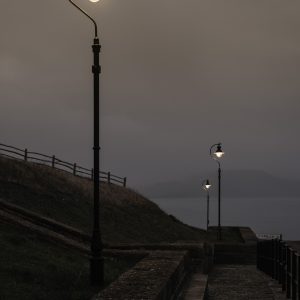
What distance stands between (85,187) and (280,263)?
26.3 meters

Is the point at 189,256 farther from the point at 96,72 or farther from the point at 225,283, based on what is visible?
the point at 96,72

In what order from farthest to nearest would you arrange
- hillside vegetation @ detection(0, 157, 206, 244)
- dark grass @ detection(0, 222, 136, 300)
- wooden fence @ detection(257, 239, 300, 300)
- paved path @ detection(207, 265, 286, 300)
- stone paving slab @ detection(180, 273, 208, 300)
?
hillside vegetation @ detection(0, 157, 206, 244) → paved path @ detection(207, 265, 286, 300) → wooden fence @ detection(257, 239, 300, 300) → stone paving slab @ detection(180, 273, 208, 300) → dark grass @ detection(0, 222, 136, 300)

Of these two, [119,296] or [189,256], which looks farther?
[189,256]

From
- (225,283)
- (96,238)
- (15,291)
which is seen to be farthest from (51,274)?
(225,283)

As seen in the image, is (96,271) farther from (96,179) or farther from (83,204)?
(83,204)

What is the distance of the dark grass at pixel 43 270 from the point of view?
26.3 ft

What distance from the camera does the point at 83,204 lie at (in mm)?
33250

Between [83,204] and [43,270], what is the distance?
23.8 m

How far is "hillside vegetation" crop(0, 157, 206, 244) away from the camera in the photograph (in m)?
28.4

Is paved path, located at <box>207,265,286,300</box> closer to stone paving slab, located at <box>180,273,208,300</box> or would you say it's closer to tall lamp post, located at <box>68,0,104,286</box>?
stone paving slab, located at <box>180,273,208,300</box>

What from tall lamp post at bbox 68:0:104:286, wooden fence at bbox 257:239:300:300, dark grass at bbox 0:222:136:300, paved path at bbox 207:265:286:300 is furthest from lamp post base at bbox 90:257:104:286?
wooden fence at bbox 257:239:300:300

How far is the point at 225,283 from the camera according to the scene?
42.9 ft

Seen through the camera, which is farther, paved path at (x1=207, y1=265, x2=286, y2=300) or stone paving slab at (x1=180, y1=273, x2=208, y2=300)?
paved path at (x1=207, y1=265, x2=286, y2=300)

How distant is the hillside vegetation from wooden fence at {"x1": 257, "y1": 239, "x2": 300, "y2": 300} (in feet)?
33.1
